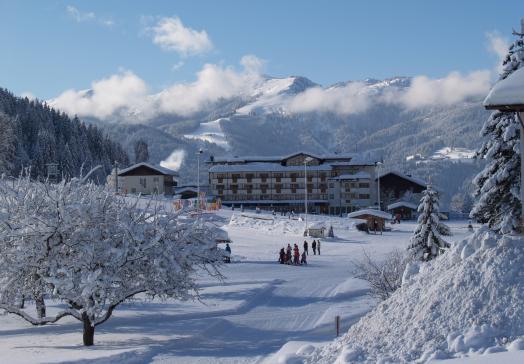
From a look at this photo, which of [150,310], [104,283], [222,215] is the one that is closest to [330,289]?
[150,310]

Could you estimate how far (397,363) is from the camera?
10234 millimetres

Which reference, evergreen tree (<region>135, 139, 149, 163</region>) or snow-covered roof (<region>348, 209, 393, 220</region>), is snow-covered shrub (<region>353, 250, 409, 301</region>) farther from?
evergreen tree (<region>135, 139, 149, 163</region>)

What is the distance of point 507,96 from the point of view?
1245cm

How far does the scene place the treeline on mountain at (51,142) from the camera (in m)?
124

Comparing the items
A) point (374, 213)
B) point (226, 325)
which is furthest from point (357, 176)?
point (226, 325)

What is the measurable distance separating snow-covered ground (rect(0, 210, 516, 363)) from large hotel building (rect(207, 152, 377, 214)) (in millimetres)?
60869

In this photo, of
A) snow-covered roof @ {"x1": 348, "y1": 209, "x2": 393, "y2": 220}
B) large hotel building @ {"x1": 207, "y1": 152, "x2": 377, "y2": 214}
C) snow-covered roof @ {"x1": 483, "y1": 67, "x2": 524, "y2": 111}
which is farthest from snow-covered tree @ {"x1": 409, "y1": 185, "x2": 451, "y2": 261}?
large hotel building @ {"x1": 207, "y1": 152, "x2": 377, "y2": 214}

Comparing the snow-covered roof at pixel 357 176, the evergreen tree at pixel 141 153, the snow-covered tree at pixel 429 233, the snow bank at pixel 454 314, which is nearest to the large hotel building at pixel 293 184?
the snow-covered roof at pixel 357 176

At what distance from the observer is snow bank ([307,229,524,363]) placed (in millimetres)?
10312

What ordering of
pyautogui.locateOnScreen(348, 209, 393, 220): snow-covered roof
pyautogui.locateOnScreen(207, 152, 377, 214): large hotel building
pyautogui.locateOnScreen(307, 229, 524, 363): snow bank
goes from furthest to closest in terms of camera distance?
pyautogui.locateOnScreen(207, 152, 377, 214): large hotel building
pyautogui.locateOnScreen(348, 209, 393, 220): snow-covered roof
pyautogui.locateOnScreen(307, 229, 524, 363): snow bank

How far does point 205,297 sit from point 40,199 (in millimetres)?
10462

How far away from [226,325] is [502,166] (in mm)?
10896

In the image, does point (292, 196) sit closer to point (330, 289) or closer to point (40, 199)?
point (330, 289)

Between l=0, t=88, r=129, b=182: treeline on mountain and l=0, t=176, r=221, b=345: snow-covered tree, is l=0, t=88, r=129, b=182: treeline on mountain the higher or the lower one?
the higher one
